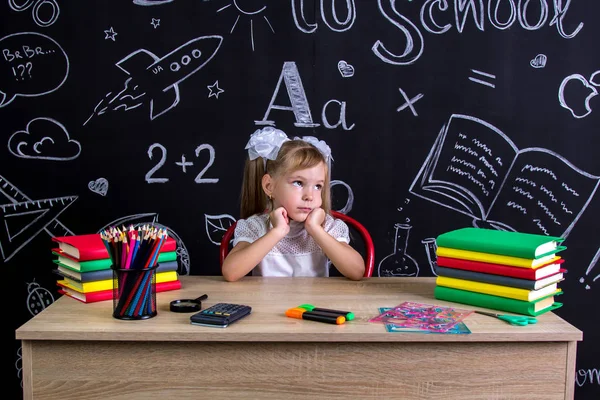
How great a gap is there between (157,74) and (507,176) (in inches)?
66.3

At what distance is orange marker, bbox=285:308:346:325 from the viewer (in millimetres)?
1469

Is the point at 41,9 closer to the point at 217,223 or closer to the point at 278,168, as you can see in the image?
the point at 217,223

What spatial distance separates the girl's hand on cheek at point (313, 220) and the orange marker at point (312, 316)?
1.67ft

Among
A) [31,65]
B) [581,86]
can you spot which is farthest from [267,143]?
[581,86]

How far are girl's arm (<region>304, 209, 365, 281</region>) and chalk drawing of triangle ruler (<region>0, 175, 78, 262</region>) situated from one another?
1.32 metres

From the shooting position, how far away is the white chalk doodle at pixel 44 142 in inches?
109

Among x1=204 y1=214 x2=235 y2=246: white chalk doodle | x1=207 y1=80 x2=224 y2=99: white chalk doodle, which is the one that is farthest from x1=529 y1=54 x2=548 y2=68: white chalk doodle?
x1=204 y1=214 x2=235 y2=246: white chalk doodle

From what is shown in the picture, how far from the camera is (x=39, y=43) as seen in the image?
2.75 m

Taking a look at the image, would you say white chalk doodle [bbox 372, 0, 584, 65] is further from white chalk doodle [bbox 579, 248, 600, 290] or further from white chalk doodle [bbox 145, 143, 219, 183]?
white chalk doodle [bbox 579, 248, 600, 290]

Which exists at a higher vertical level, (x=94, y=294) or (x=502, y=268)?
(x=502, y=268)

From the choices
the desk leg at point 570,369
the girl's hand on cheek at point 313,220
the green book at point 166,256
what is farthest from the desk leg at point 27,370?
the desk leg at point 570,369

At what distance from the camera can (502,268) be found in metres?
1.61

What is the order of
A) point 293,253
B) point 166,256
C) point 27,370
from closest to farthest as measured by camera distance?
1. point 27,370
2. point 166,256
3. point 293,253

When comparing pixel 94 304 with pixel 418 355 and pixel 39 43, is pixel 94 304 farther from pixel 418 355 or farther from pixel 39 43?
pixel 39 43
